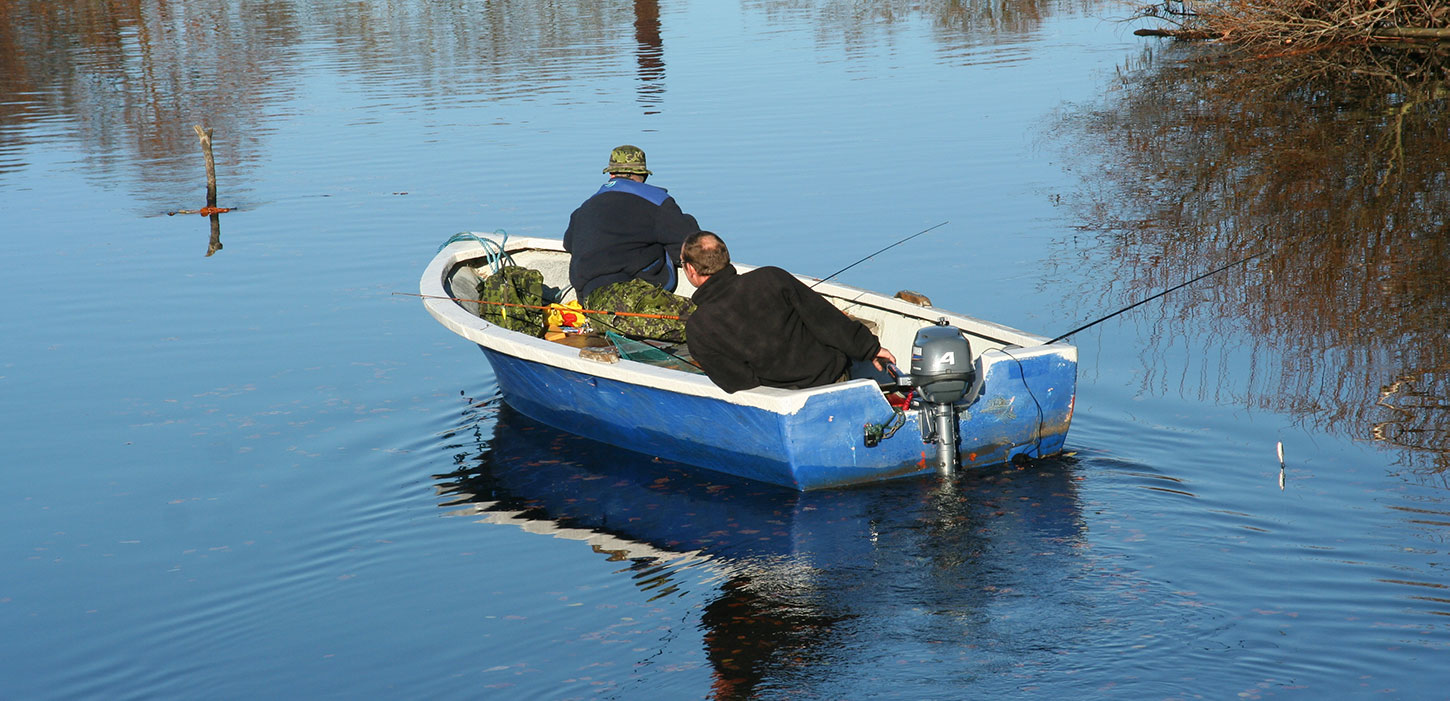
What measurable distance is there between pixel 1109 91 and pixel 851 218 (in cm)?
867

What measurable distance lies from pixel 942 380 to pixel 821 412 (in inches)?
23.2

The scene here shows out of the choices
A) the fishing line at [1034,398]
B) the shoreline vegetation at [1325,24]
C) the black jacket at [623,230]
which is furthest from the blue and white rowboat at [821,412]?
the shoreline vegetation at [1325,24]

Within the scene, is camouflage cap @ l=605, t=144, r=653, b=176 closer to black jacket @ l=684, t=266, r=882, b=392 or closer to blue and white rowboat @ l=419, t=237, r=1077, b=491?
blue and white rowboat @ l=419, t=237, r=1077, b=491

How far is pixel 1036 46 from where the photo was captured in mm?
26875

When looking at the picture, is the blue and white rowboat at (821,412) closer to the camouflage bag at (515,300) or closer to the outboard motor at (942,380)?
the outboard motor at (942,380)

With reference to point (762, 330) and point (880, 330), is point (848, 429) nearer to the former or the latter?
point (762, 330)

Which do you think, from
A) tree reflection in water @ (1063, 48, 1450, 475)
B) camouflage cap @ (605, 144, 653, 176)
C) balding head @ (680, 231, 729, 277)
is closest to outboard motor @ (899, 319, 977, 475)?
balding head @ (680, 231, 729, 277)

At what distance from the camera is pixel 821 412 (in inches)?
250

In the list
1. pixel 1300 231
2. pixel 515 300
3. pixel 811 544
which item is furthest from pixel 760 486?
pixel 1300 231

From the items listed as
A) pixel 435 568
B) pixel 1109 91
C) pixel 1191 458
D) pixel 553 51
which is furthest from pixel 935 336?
pixel 553 51

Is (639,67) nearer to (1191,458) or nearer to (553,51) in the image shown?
(553,51)

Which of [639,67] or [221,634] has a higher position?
[639,67]

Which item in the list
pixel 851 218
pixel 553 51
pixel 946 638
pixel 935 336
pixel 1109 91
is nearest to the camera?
pixel 946 638

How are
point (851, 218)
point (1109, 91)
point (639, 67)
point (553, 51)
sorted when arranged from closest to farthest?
point (851, 218)
point (1109, 91)
point (639, 67)
point (553, 51)
